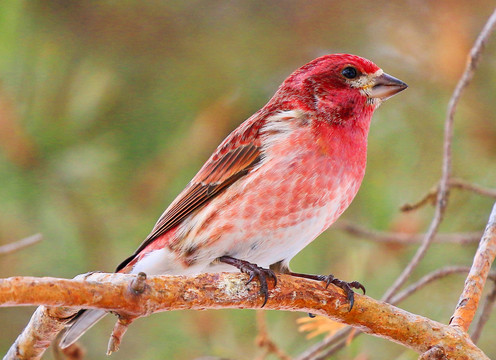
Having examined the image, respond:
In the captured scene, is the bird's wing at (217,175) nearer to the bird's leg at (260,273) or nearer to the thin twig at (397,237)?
the bird's leg at (260,273)

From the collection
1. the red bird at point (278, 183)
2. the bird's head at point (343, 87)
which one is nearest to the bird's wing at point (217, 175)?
the red bird at point (278, 183)

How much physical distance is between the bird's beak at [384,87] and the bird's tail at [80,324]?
1511mm

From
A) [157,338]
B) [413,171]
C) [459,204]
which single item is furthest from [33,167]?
[459,204]

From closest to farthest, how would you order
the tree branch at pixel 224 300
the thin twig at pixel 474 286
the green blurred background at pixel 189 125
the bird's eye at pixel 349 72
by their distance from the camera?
1. the tree branch at pixel 224 300
2. the thin twig at pixel 474 286
3. the bird's eye at pixel 349 72
4. the green blurred background at pixel 189 125

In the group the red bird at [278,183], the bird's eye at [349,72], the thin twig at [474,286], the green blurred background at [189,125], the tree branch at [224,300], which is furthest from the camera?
the green blurred background at [189,125]

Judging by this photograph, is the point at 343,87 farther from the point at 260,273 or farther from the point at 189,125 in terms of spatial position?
the point at 260,273

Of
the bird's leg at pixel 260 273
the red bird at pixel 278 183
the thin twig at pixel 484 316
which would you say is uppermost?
the red bird at pixel 278 183

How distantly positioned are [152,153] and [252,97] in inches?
26.8

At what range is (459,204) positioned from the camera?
3.94m

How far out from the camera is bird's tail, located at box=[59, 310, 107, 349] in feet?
8.79

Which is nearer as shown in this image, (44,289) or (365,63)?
(44,289)

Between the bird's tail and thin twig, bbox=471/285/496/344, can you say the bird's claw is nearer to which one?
thin twig, bbox=471/285/496/344

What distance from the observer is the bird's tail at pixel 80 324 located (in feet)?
8.79

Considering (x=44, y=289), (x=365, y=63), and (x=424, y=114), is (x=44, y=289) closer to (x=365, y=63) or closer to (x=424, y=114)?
(x=365, y=63)
